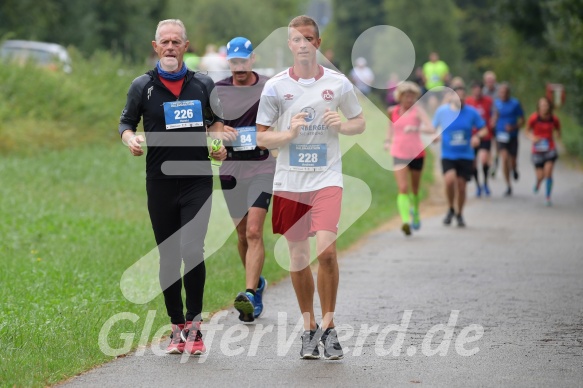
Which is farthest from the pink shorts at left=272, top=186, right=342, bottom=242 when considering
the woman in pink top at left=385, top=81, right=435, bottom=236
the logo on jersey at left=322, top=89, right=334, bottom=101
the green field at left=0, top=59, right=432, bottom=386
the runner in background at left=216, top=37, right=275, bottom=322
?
the woman in pink top at left=385, top=81, right=435, bottom=236

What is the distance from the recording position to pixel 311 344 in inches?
308

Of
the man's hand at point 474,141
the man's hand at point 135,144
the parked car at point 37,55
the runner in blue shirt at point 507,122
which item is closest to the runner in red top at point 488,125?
the runner in blue shirt at point 507,122

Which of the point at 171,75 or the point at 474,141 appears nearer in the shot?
the point at 171,75

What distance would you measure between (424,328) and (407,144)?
793 centimetres

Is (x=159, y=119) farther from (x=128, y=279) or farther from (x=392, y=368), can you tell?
(x=128, y=279)

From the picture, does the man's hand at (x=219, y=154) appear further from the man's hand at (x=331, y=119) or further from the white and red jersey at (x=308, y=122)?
the man's hand at (x=331, y=119)

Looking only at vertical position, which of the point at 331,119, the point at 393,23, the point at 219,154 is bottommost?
the point at 219,154

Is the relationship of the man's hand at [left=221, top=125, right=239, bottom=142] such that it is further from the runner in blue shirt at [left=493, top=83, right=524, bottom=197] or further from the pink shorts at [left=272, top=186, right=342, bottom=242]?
the runner in blue shirt at [left=493, top=83, right=524, bottom=197]

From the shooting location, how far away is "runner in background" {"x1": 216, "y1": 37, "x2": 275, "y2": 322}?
969 centimetres

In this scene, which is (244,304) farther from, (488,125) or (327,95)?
(488,125)

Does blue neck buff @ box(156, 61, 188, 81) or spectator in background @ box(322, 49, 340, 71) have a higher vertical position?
blue neck buff @ box(156, 61, 188, 81)

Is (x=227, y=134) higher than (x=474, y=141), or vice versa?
(x=227, y=134)

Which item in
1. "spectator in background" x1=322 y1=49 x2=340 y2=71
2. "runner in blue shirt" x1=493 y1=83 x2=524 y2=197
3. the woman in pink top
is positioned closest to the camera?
"spectator in background" x1=322 y1=49 x2=340 y2=71

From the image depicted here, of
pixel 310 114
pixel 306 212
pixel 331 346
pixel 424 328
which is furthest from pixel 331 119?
pixel 424 328
